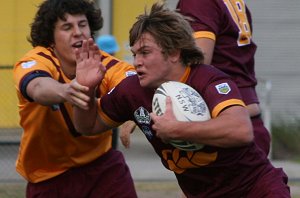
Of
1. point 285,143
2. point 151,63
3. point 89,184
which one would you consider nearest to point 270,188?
point 151,63

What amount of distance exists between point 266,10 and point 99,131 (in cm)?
713

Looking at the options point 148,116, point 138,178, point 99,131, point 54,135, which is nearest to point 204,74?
point 148,116

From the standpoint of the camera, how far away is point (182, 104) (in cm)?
455

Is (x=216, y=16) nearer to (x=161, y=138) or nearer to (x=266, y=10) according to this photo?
(x=161, y=138)

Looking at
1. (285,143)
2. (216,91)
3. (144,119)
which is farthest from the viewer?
(285,143)

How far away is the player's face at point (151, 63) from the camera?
468 centimetres

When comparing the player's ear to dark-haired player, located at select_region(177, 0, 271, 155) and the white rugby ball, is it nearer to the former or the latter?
the white rugby ball

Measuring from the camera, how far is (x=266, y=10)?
468 inches

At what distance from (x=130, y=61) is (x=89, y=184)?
17.8ft

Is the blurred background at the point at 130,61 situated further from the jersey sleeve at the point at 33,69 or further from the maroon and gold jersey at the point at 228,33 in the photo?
the jersey sleeve at the point at 33,69

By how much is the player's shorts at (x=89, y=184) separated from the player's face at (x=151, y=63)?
1.17 meters

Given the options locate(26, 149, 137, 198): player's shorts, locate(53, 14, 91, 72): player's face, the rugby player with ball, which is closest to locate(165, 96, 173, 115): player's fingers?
the rugby player with ball

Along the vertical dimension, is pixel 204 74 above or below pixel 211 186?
above

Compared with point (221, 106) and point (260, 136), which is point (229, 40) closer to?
point (260, 136)
